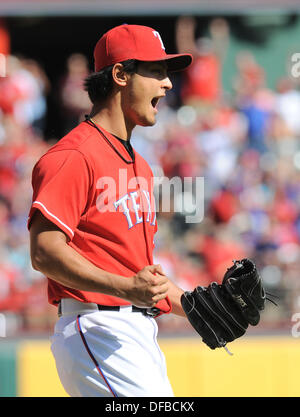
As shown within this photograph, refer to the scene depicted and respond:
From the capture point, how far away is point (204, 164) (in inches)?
279

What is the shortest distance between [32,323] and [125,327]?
358 centimetres

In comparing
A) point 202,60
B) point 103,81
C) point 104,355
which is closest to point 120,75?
point 103,81

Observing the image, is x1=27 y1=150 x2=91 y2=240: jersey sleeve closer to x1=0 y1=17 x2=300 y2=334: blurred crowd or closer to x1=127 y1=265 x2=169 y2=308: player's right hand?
x1=127 y1=265 x2=169 y2=308: player's right hand

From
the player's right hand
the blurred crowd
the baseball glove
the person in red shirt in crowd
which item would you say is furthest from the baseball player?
the person in red shirt in crowd

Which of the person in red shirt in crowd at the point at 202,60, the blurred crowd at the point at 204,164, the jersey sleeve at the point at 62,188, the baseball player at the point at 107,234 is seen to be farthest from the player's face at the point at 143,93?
the person in red shirt in crowd at the point at 202,60

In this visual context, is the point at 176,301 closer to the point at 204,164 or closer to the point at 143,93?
the point at 143,93

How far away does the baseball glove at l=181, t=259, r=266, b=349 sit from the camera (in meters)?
2.69

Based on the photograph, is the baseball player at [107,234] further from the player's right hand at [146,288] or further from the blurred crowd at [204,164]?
the blurred crowd at [204,164]

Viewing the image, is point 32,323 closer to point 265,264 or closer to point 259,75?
point 265,264

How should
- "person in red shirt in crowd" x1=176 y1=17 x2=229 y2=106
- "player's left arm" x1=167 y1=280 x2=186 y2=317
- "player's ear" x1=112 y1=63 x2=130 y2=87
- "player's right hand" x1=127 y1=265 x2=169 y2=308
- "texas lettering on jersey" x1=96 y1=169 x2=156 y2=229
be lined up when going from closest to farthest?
1. "player's right hand" x1=127 y1=265 x2=169 y2=308
2. "texas lettering on jersey" x1=96 y1=169 x2=156 y2=229
3. "player's ear" x1=112 y1=63 x2=130 y2=87
4. "player's left arm" x1=167 y1=280 x2=186 y2=317
5. "person in red shirt in crowd" x1=176 y1=17 x2=229 y2=106

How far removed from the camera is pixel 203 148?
7.15m

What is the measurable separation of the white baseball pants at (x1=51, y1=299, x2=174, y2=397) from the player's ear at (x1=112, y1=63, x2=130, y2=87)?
833 millimetres

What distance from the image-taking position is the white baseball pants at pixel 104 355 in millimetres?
2434

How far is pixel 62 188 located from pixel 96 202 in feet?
0.52
